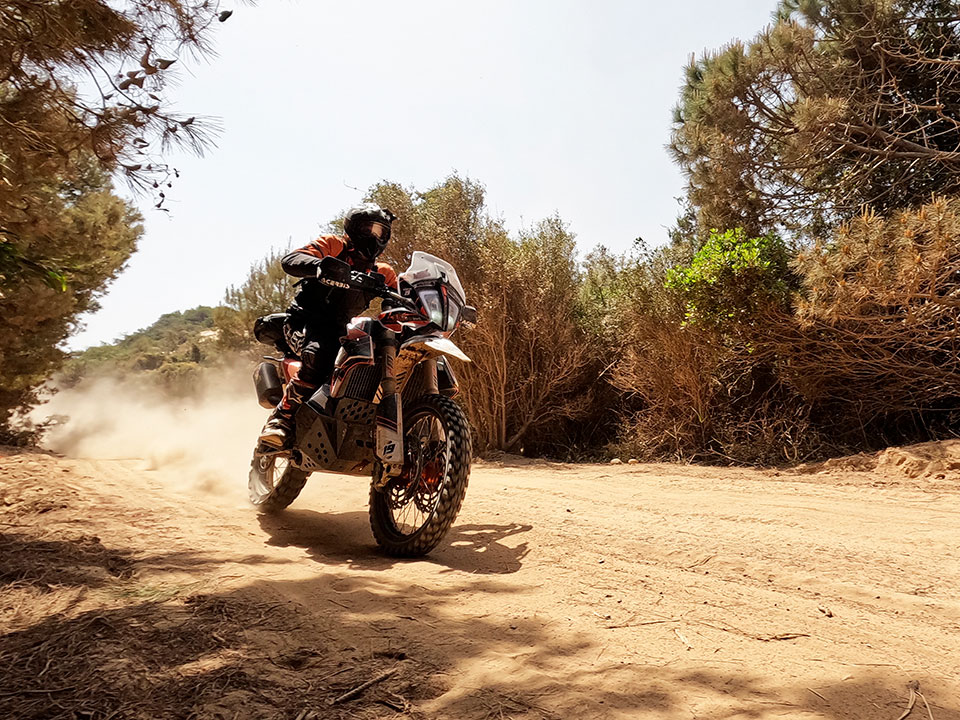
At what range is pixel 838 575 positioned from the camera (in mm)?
3691

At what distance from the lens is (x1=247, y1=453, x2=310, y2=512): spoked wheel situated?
5.63 meters

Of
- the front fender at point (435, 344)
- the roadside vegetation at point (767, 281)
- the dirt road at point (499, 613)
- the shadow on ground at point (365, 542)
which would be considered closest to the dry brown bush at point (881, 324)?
the roadside vegetation at point (767, 281)

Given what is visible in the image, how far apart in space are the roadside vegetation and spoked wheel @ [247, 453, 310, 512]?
16.1 ft

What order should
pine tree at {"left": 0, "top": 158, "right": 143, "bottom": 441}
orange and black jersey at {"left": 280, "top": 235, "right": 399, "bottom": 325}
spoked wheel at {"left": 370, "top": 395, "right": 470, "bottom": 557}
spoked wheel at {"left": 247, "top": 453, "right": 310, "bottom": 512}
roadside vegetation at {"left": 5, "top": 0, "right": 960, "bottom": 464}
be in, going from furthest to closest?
pine tree at {"left": 0, "top": 158, "right": 143, "bottom": 441} < roadside vegetation at {"left": 5, "top": 0, "right": 960, "bottom": 464} < spoked wheel at {"left": 247, "top": 453, "right": 310, "bottom": 512} < orange and black jersey at {"left": 280, "top": 235, "right": 399, "bottom": 325} < spoked wheel at {"left": 370, "top": 395, "right": 470, "bottom": 557}

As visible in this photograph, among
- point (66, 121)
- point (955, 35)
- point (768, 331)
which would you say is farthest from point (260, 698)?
point (955, 35)

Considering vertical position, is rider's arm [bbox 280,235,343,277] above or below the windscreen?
above

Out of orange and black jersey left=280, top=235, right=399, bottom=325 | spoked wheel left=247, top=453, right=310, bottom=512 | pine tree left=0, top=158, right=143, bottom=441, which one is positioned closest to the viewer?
orange and black jersey left=280, top=235, right=399, bottom=325

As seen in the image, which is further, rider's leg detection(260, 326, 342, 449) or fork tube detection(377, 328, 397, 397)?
rider's leg detection(260, 326, 342, 449)

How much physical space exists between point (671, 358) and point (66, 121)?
24.9 ft

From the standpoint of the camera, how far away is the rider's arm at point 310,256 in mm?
4906

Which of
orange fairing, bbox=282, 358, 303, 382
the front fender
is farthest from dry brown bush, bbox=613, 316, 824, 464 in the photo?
the front fender

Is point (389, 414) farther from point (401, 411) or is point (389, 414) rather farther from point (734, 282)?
point (734, 282)

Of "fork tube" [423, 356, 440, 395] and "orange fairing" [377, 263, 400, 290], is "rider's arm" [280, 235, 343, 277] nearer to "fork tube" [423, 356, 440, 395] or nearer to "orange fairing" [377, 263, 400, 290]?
"orange fairing" [377, 263, 400, 290]

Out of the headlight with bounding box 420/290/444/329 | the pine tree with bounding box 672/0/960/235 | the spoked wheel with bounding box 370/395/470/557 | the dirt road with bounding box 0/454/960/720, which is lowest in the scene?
the dirt road with bounding box 0/454/960/720
